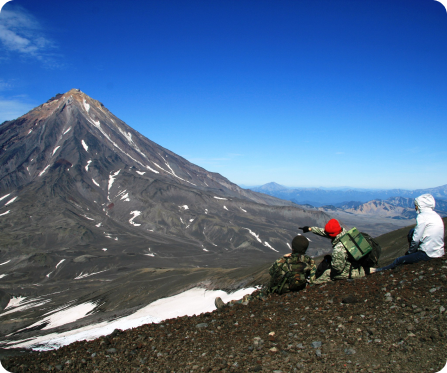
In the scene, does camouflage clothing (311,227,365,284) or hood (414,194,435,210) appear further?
hood (414,194,435,210)

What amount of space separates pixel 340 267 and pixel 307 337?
2738 mm

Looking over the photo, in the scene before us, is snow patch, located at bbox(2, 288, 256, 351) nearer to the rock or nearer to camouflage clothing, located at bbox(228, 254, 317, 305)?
camouflage clothing, located at bbox(228, 254, 317, 305)

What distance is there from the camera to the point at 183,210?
475ft

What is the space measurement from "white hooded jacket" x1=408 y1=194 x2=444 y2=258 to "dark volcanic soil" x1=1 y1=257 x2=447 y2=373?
0.37m

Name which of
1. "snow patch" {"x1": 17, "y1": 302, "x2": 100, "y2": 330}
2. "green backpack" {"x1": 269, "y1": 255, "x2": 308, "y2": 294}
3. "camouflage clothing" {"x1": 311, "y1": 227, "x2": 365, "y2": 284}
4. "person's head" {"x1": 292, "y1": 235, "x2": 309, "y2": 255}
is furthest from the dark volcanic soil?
"snow patch" {"x1": 17, "y1": 302, "x2": 100, "y2": 330}

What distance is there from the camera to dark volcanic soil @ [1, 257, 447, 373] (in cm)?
472

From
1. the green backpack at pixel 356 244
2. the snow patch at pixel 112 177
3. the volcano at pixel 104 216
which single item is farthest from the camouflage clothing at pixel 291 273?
the snow patch at pixel 112 177

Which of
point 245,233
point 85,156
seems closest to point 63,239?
point 245,233

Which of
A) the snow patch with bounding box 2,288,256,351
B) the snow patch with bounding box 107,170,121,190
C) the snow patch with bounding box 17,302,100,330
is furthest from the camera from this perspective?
the snow patch with bounding box 107,170,121,190

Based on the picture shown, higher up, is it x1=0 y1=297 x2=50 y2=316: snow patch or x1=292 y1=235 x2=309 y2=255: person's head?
x1=292 y1=235 x2=309 y2=255: person's head

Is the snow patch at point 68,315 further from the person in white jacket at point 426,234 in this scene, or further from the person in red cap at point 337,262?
the person in white jacket at point 426,234

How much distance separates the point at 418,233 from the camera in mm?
7676

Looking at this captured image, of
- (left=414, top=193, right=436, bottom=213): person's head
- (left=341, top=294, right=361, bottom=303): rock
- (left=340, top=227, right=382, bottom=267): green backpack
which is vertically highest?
(left=414, top=193, right=436, bottom=213): person's head

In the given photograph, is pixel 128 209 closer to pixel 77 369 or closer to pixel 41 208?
pixel 41 208
